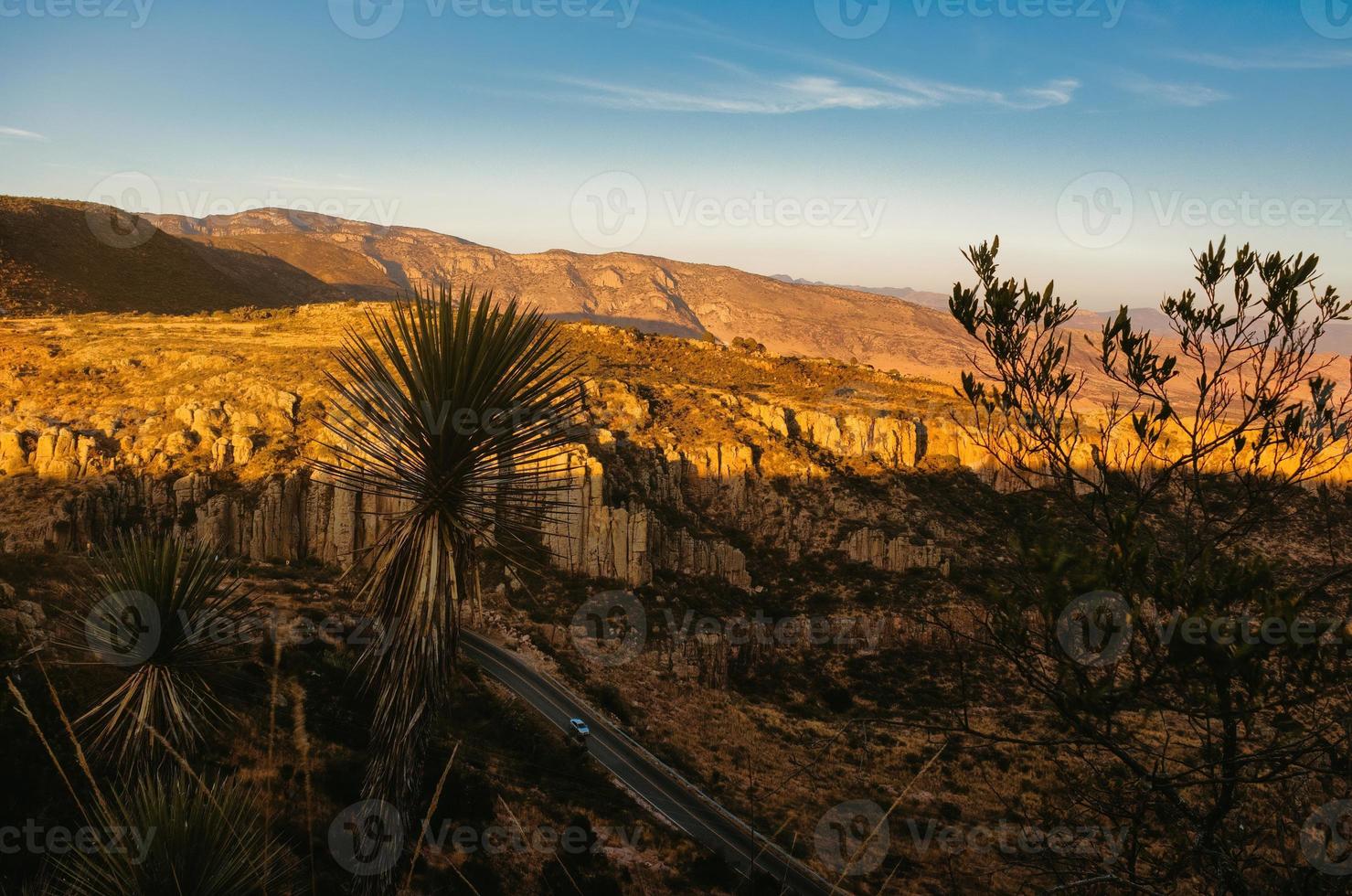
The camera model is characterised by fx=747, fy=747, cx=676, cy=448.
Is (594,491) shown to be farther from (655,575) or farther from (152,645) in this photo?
(152,645)

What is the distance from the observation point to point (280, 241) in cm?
13175

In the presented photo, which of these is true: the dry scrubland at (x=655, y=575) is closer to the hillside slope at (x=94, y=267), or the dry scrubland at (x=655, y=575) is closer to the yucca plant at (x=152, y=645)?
the yucca plant at (x=152, y=645)

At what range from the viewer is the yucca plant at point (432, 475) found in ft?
25.5

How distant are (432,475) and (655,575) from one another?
91.8 feet

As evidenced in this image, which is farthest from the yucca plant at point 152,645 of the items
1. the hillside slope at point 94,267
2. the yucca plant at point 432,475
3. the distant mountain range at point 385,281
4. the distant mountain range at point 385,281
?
the hillside slope at point 94,267

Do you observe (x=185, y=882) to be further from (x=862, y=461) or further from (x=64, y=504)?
(x=862, y=461)

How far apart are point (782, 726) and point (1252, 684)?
23641 mm

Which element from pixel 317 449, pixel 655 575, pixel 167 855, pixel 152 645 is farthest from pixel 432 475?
A: pixel 317 449

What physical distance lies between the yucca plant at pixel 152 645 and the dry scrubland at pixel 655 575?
2.79 metres

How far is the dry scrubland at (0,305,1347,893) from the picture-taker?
1809 cm

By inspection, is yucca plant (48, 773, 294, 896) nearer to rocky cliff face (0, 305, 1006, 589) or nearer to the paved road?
the paved road

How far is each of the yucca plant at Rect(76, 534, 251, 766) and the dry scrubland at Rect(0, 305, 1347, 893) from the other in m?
2.79

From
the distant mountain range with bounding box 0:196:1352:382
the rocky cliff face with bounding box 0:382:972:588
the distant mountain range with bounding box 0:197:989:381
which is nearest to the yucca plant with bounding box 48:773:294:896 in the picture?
the rocky cliff face with bounding box 0:382:972:588

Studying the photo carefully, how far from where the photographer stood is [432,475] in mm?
7898
